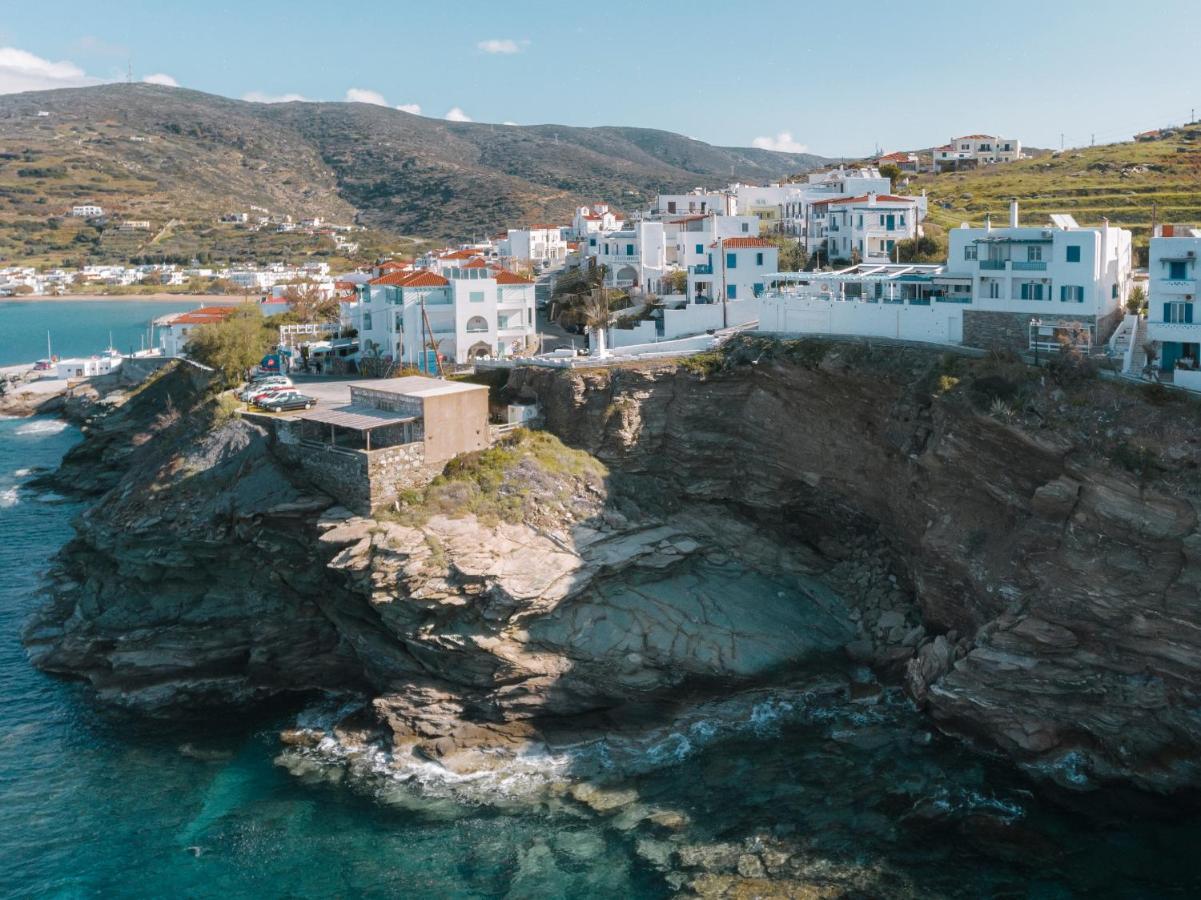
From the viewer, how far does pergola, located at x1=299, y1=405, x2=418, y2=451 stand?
36.0 m

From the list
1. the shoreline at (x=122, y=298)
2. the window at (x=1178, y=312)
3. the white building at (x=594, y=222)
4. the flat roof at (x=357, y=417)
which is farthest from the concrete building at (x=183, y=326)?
the shoreline at (x=122, y=298)

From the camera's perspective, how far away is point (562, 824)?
1106 inches

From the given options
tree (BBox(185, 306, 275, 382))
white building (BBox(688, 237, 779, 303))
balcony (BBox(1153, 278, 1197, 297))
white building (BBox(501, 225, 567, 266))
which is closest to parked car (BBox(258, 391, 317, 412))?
tree (BBox(185, 306, 275, 382))

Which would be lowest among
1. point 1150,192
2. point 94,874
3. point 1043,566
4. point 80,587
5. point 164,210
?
point 94,874

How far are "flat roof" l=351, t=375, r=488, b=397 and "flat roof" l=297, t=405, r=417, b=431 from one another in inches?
33.6

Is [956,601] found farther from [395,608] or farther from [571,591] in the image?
[395,608]

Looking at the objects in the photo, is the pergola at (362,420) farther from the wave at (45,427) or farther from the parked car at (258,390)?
the wave at (45,427)

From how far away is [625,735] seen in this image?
3203 cm

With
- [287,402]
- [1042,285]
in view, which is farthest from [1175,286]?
[287,402]

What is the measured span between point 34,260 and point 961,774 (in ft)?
649

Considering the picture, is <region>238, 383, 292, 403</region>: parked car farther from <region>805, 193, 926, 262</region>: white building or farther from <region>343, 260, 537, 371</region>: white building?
<region>805, 193, 926, 262</region>: white building

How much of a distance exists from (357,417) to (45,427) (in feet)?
188

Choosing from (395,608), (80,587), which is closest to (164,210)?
(80,587)

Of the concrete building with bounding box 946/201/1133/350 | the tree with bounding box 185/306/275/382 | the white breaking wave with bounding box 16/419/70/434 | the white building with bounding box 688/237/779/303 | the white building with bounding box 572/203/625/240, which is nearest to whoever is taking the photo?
the concrete building with bounding box 946/201/1133/350
